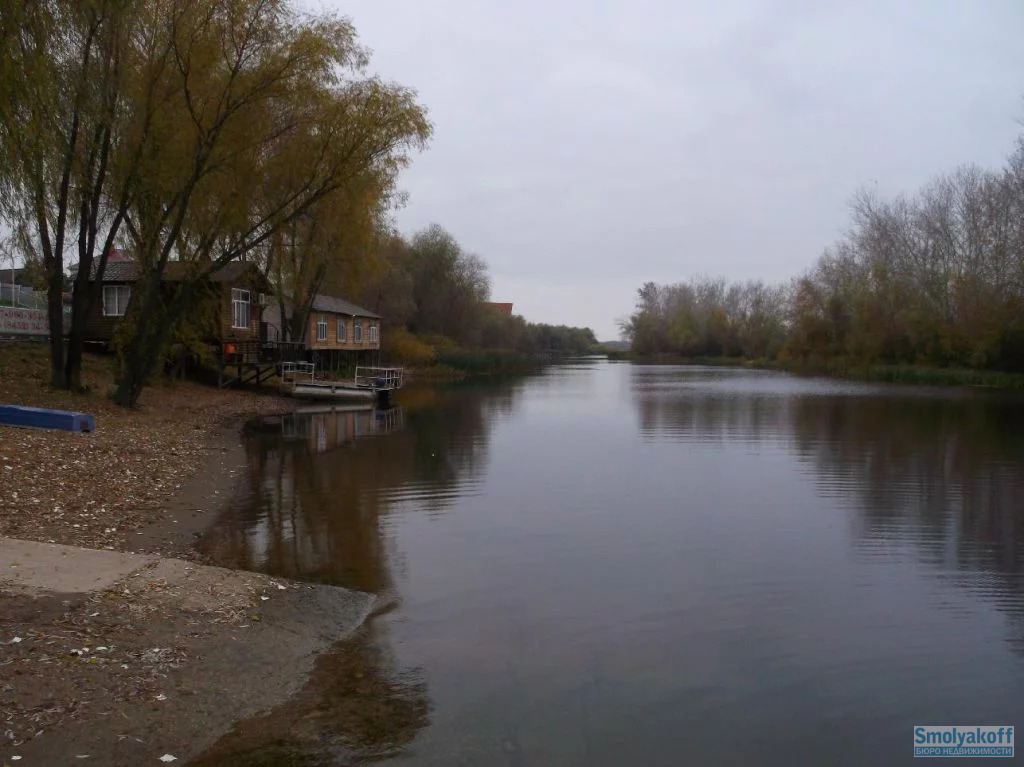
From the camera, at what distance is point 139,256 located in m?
24.0

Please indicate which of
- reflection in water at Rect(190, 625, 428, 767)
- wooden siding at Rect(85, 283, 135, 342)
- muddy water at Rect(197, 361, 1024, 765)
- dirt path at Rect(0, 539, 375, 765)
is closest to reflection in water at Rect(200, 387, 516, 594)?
muddy water at Rect(197, 361, 1024, 765)

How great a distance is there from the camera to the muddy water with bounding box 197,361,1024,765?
242 inches

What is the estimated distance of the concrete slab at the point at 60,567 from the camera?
7.19 meters

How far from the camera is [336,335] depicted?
48.8 m

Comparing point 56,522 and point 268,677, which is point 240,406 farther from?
point 268,677

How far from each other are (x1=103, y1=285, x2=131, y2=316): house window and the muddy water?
17084mm

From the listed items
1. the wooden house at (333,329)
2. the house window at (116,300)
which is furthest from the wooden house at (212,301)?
the wooden house at (333,329)

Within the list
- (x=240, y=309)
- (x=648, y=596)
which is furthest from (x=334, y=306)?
(x=648, y=596)

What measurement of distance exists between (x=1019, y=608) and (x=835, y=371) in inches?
2437

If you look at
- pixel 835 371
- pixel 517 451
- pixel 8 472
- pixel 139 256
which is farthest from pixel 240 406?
pixel 835 371

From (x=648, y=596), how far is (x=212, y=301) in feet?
82.2

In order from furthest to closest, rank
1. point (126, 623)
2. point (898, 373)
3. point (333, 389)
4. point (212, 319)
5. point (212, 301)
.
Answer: point (898, 373)
point (333, 389)
point (212, 319)
point (212, 301)
point (126, 623)

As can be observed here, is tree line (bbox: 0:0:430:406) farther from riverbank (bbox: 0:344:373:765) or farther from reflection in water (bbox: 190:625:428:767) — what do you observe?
reflection in water (bbox: 190:625:428:767)

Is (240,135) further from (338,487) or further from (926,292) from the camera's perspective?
(926,292)
